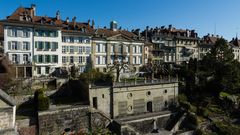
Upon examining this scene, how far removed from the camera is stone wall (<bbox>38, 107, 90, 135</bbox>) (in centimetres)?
2561

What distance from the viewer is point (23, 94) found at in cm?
3119

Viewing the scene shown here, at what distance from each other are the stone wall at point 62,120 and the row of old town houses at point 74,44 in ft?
56.4

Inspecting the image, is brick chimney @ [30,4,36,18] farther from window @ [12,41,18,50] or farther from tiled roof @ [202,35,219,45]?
tiled roof @ [202,35,219,45]

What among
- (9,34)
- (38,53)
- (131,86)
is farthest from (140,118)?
(9,34)

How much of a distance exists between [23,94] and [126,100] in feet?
53.3

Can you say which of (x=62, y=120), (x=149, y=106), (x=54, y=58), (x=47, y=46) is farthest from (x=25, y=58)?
(x=149, y=106)

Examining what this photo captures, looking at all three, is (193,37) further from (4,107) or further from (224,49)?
(4,107)

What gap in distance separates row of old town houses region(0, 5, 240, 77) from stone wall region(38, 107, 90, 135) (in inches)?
677

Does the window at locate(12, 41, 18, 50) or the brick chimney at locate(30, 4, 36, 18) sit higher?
the brick chimney at locate(30, 4, 36, 18)

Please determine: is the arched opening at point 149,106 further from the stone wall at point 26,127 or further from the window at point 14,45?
the window at point 14,45

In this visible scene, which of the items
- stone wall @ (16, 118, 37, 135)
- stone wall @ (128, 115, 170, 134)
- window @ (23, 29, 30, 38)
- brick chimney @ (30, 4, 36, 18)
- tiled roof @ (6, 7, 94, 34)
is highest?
brick chimney @ (30, 4, 36, 18)

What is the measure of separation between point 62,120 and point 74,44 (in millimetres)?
23814

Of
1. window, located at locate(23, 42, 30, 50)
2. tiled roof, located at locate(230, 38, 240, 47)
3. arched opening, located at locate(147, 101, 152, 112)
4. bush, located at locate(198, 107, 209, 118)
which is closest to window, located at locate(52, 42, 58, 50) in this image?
window, located at locate(23, 42, 30, 50)

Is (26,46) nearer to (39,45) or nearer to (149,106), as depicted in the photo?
(39,45)
